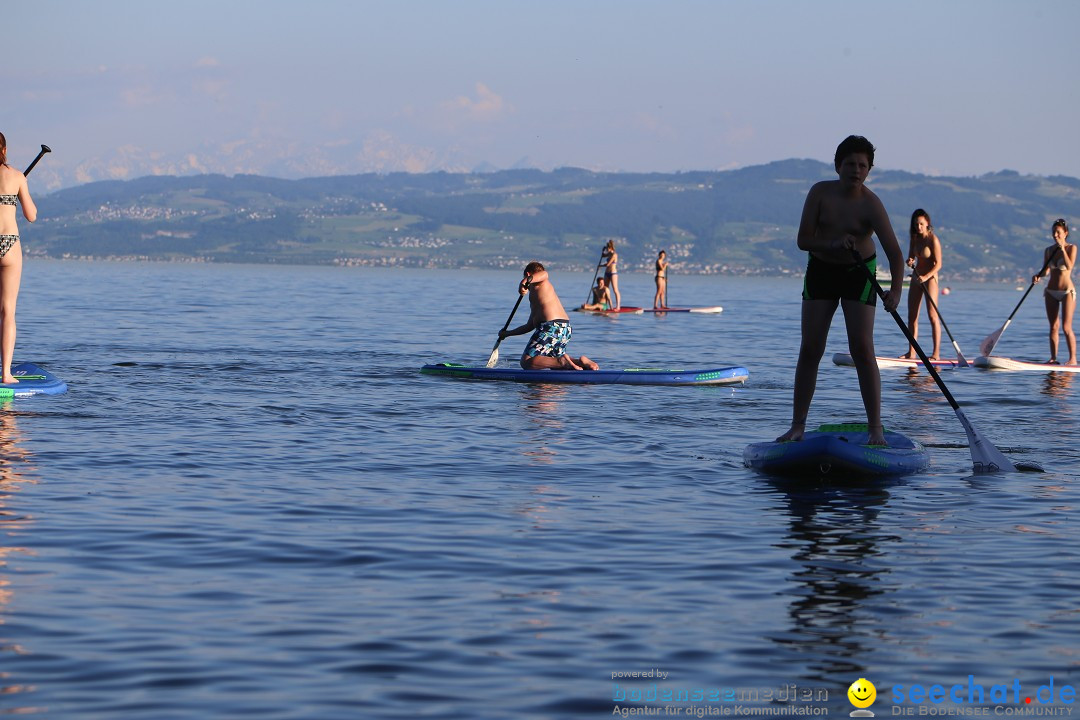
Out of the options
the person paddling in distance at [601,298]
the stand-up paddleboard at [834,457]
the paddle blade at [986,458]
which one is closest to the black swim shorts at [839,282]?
the stand-up paddleboard at [834,457]

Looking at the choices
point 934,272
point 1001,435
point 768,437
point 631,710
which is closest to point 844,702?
point 631,710

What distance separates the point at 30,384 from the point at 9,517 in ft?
21.6

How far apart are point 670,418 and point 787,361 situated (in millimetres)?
11617

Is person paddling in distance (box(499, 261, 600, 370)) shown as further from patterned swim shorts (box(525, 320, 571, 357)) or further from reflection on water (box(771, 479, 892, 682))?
reflection on water (box(771, 479, 892, 682))

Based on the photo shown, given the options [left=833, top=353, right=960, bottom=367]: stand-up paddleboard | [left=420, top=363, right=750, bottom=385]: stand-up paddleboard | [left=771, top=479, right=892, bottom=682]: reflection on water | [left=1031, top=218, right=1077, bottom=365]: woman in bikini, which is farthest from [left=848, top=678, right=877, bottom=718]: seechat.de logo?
[left=833, top=353, right=960, bottom=367]: stand-up paddleboard

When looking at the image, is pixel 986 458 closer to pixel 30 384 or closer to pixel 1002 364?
pixel 30 384

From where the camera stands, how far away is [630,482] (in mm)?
10969

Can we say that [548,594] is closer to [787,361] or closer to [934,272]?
[934,272]

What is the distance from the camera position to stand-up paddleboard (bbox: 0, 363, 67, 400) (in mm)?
14703

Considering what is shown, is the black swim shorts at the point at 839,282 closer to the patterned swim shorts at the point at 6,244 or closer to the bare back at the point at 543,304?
the patterned swim shorts at the point at 6,244

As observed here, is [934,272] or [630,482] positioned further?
[934,272]

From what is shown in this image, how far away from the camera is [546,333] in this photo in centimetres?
1906

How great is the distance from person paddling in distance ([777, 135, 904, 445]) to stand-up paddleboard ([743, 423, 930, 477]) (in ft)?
1.30

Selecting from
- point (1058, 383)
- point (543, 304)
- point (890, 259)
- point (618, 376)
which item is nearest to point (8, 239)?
point (543, 304)
